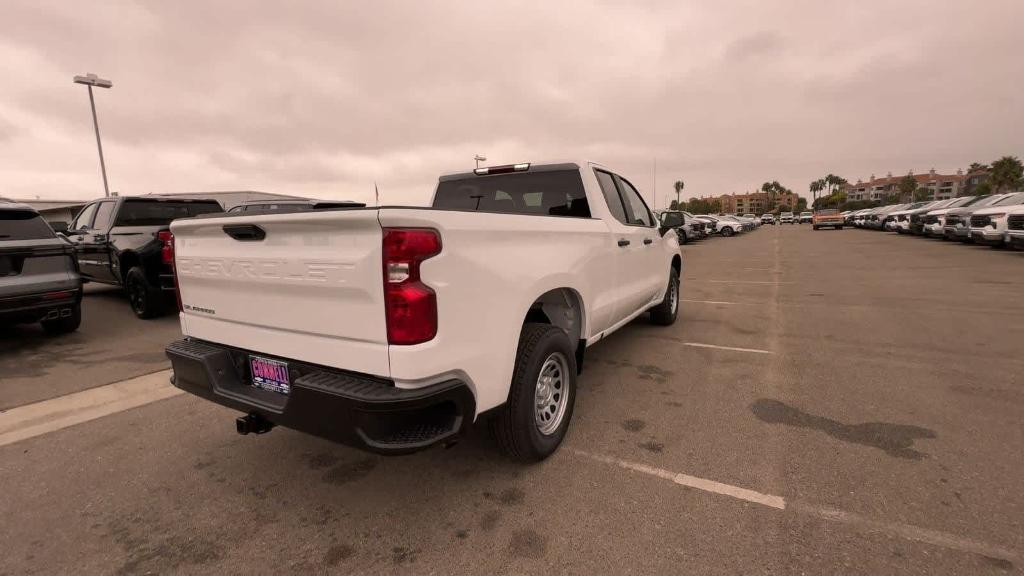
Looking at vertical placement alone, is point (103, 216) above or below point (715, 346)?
above

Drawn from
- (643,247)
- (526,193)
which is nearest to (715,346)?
(643,247)

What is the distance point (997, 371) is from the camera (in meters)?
4.25

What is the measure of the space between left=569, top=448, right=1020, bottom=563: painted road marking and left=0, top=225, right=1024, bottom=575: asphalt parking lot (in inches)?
0.4

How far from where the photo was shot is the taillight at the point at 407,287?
1935 millimetres

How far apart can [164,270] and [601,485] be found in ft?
23.2

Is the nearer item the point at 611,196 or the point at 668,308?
the point at 611,196

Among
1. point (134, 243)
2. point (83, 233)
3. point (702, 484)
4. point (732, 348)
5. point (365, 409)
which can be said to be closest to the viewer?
point (365, 409)

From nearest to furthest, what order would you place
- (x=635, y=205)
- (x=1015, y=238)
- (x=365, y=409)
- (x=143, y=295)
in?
1. (x=365, y=409)
2. (x=635, y=205)
3. (x=143, y=295)
4. (x=1015, y=238)

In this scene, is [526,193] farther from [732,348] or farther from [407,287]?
[732,348]

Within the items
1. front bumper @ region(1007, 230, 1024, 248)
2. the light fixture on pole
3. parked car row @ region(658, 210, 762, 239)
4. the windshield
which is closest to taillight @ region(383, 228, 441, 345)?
parked car row @ region(658, 210, 762, 239)

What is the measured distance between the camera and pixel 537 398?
2844 mm

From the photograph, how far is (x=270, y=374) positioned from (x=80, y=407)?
8.86ft

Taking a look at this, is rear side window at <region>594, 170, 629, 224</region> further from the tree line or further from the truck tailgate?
→ the tree line

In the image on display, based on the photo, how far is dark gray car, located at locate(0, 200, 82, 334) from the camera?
505cm
